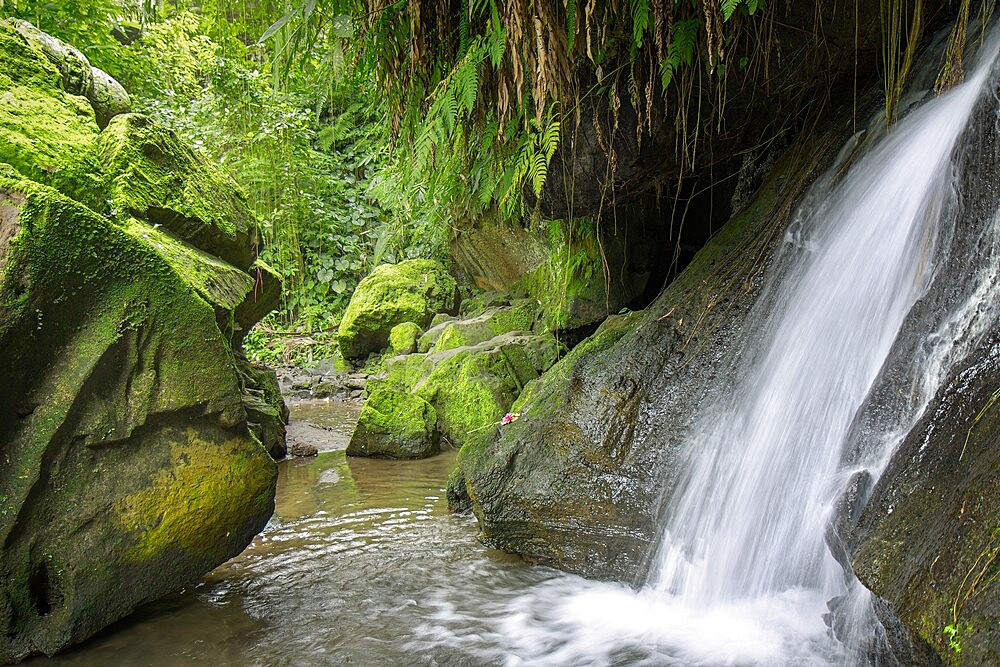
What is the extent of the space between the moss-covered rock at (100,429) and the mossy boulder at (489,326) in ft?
17.5

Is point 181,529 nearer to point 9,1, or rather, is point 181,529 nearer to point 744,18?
point 744,18

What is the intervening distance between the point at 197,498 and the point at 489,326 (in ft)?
18.6

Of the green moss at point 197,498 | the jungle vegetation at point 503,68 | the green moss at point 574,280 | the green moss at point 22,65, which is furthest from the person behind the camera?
the green moss at point 574,280

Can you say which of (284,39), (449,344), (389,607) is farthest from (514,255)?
(389,607)

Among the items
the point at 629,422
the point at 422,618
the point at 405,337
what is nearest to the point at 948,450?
the point at 629,422

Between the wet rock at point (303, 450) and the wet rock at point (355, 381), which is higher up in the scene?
the wet rock at point (355, 381)

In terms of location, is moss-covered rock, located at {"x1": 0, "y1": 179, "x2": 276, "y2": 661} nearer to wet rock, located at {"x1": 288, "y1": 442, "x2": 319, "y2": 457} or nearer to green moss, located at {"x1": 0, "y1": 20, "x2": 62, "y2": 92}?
green moss, located at {"x1": 0, "y1": 20, "x2": 62, "y2": 92}

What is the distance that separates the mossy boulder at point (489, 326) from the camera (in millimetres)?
8391

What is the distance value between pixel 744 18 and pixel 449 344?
19.3ft

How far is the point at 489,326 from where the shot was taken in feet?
28.0

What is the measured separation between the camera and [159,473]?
3.00m

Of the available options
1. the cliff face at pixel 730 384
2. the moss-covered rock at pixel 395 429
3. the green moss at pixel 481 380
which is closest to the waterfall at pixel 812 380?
the cliff face at pixel 730 384

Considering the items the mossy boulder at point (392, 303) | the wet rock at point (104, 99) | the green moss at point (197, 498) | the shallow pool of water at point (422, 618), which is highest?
the wet rock at point (104, 99)

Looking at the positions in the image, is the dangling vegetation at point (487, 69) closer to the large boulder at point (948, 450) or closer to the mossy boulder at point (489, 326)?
the large boulder at point (948, 450)
